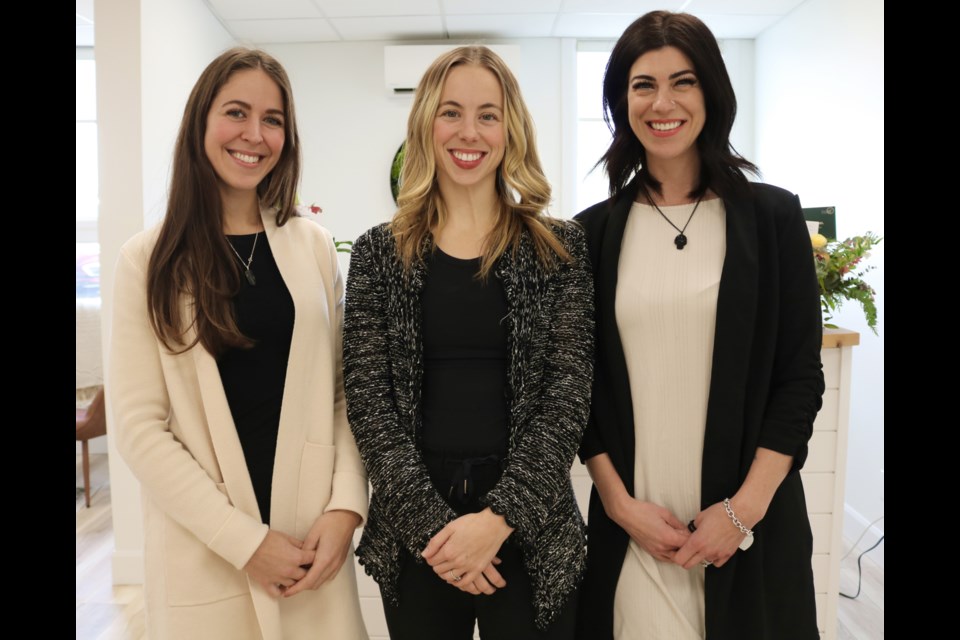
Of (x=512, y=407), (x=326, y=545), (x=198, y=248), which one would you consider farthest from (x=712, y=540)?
(x=198, y=248)

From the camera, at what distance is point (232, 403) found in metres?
1.35

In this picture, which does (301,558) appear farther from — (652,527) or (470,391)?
(652,527)

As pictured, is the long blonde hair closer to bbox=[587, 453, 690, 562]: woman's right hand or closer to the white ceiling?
bbox=[587, 453, 690, 562]: woman's right hand

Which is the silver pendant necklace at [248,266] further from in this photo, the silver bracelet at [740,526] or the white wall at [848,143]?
the white wall at [848,143]

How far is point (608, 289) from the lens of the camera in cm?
138

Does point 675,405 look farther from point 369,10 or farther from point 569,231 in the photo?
point 369,10

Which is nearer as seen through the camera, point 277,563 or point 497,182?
point 277,563

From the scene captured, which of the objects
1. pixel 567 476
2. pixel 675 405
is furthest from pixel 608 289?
pixel 567 476

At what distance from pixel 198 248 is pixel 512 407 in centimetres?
68

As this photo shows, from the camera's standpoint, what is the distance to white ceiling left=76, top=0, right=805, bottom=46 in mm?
4355

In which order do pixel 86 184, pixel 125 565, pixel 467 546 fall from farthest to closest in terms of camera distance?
pixel 86 184, pixel 125 565, pixel 467 546

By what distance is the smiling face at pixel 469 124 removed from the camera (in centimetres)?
136

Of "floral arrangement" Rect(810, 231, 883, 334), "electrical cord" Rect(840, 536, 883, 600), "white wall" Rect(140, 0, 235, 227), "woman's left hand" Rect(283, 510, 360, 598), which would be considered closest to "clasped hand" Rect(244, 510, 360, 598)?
"woman's left hand" Rect(283, 510, 360, 598)
